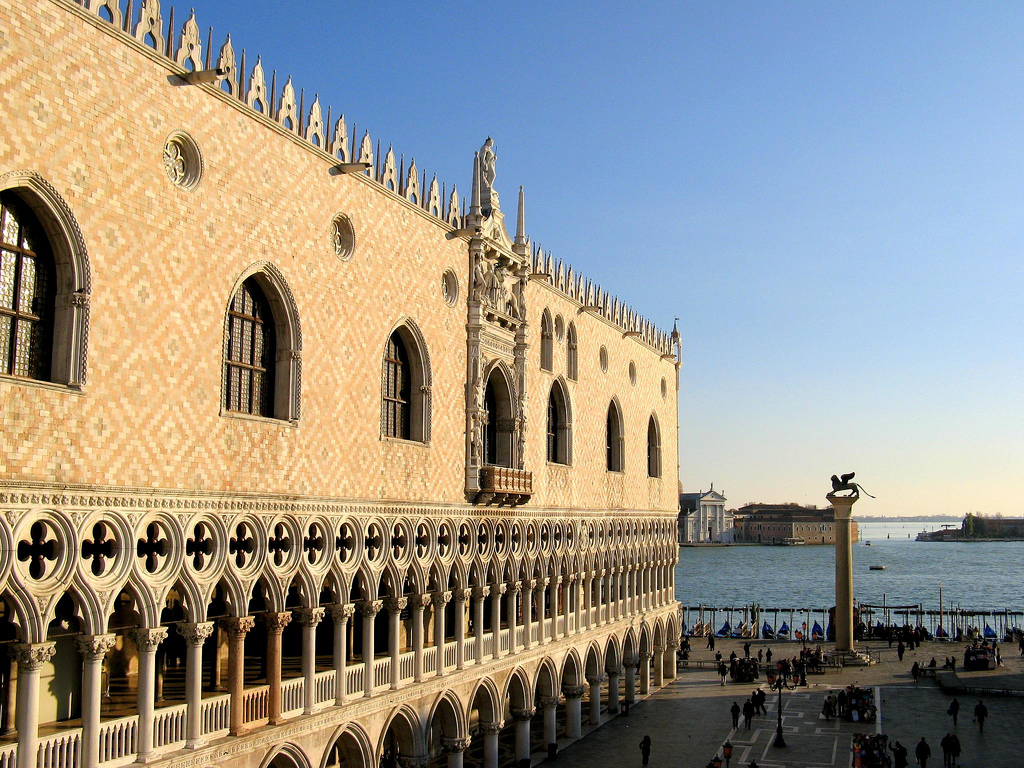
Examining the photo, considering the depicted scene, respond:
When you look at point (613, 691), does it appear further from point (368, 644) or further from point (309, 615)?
point (309, 615)

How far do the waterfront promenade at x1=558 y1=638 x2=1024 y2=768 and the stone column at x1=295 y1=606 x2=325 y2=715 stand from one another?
10334 millimetres

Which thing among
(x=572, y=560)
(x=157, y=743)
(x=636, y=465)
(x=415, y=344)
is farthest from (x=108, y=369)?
(x=636, y=465)

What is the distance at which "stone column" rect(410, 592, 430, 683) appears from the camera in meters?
18.5

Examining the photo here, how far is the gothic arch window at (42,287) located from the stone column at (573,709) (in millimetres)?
18038

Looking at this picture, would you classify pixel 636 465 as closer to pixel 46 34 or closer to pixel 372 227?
pixel 372 227

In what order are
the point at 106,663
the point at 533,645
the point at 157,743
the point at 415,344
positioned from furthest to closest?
the point at 533,645, the point at 415,344, the point at 106,663, the point at 157,743

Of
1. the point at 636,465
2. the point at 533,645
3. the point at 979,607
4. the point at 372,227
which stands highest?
the point at 372,227

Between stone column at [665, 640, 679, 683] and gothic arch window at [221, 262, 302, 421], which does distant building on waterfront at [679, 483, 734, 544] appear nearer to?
stone column at [665, 640, 679, 683]

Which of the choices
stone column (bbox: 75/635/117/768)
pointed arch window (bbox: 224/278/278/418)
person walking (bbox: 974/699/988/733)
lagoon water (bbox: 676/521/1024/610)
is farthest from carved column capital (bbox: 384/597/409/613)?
lagoon water (bbox: 676/521/1024/610)

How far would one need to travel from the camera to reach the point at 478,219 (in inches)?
837

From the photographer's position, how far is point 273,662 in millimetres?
14695

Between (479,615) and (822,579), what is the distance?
342ft

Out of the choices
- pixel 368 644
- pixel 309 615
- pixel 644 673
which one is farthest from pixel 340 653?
pixel 644 673

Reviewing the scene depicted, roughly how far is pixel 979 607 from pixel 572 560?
72.2 meters
